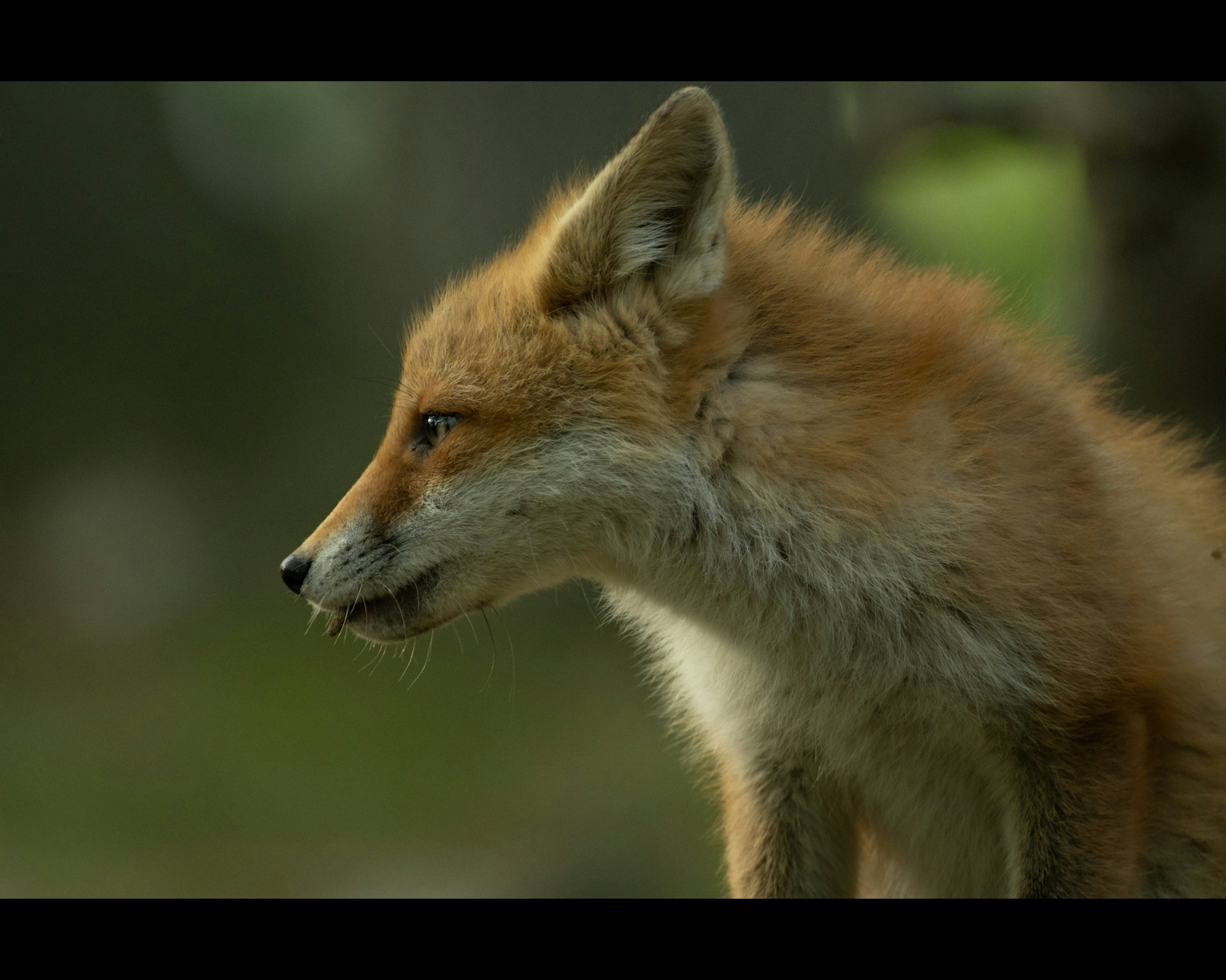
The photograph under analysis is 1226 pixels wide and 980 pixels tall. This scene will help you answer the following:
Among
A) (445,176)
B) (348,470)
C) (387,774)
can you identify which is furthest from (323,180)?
(387,774)

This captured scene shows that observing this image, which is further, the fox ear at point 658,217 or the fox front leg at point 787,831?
the fox front leg at point 787,831

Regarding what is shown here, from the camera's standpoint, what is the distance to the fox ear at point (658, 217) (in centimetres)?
281

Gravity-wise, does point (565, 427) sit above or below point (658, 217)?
below

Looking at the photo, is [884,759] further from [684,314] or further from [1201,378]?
[1201,378]

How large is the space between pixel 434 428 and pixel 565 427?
0.44m

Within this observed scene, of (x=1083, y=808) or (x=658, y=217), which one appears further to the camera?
(x=658, y=217)

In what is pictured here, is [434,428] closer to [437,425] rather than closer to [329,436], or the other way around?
[437,425]

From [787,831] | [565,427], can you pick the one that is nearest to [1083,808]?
[787,831]

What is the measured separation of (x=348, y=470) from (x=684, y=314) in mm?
6674

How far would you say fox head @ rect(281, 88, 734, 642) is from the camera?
290cm

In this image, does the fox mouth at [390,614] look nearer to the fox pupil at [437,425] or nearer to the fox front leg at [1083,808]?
the fox pupil at [437,425]

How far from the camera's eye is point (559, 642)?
29.9ft

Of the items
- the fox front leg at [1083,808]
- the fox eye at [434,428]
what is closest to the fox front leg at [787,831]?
the fox front leg at [1083,808]

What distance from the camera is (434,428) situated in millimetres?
3115
